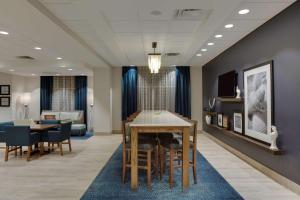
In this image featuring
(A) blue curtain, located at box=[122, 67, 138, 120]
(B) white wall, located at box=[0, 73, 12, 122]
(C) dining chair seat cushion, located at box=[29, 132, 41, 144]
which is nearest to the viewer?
(C) dining chair seat cushion, located at box=[29, 132, 41, 144]

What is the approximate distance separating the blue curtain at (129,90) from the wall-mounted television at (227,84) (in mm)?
3593

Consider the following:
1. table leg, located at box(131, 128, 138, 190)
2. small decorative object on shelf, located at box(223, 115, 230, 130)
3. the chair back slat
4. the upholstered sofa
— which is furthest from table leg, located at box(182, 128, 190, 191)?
the upholstered sofa

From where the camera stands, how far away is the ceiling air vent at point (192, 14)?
3475 millimetres

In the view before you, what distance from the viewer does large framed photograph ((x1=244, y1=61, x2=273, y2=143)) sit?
376 centimetres

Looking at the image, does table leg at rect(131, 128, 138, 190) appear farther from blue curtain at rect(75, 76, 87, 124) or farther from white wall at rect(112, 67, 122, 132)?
blue curtain at rect(75, 76, 87, 124)

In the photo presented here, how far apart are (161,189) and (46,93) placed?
8973mm

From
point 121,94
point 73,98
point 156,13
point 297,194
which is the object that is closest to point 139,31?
point 156,13

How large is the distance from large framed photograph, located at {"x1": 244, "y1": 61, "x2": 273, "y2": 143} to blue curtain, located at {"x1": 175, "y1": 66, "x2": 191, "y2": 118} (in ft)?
13.6

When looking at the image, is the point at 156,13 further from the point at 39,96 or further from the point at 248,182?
the point at 39,96

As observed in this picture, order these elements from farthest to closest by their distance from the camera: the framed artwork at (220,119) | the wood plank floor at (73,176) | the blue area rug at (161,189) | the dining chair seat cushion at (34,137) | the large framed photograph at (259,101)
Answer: the framed artwork at (220,119) → the dining chair seat cushion at (34,137) → the large framed photograph at (259,101) → the wood plank floor at (73,176) → the blue area rug at (161,189)

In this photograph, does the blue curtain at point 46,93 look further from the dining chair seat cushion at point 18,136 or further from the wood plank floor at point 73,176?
the dining chair seat cushion at point 18,136

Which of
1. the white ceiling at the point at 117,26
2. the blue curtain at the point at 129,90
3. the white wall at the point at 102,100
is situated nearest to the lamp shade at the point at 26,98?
the white wall at the point at 102,100

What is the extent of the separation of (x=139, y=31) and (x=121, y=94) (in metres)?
4.66

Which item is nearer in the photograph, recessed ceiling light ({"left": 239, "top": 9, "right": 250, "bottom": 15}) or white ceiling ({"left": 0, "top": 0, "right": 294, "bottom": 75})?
white ceiling ({"left": 0, "top": 0, "right": 294, "bottom": 75})
